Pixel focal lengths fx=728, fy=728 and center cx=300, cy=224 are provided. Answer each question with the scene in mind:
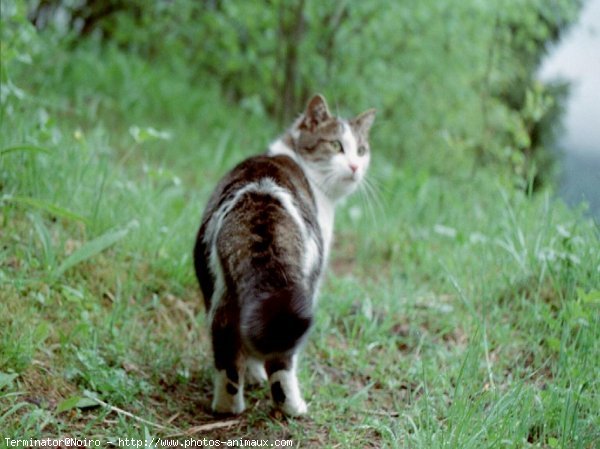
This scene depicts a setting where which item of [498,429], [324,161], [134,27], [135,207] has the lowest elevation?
[498,429]

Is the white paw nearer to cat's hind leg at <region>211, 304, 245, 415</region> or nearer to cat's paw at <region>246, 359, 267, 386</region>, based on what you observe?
cat's hind leg at <region>211, 304, 245, 415</region>

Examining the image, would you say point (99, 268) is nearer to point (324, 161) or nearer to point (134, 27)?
point (324, 161)

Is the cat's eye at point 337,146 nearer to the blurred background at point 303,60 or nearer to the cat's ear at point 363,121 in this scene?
the cat's ear at point 363,121

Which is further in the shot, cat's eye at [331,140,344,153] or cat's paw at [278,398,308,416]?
cat's eye at [331,140,344,153]

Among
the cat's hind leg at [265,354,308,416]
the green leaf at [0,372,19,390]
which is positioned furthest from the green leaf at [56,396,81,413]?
the cat's hind leg at [265,354,308,416]

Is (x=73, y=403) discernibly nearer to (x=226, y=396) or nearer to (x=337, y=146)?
(x=226, y=396)

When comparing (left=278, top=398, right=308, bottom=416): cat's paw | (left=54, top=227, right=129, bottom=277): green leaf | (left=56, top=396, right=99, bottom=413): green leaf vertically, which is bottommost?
(left=278, top=398, right=308, bottom=416): cat's paw

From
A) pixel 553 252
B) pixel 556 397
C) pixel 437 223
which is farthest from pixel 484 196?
pixel 556 397

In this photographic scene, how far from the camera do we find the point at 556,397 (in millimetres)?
2230

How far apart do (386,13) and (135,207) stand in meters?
3.22

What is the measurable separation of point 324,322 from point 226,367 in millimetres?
743

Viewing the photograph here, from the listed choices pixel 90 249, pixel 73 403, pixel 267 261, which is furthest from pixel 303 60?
pixel 73 403

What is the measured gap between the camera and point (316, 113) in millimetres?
3305

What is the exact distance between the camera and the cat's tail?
1918 millimetres
